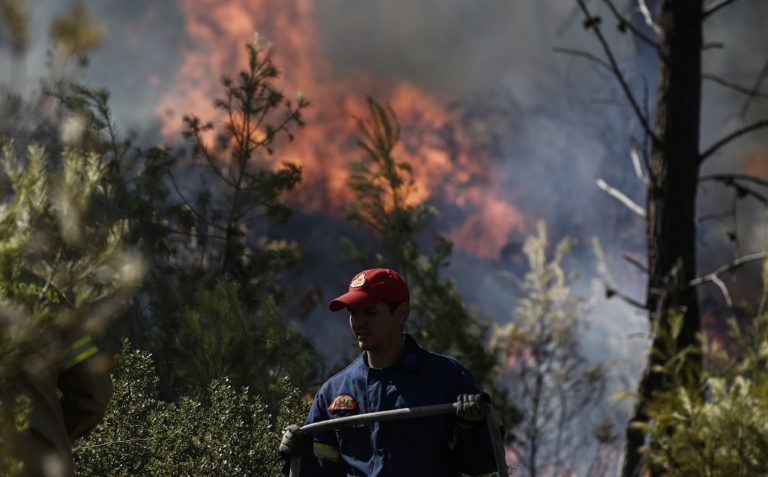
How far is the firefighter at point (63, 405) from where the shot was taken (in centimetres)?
299

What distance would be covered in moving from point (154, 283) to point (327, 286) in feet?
133

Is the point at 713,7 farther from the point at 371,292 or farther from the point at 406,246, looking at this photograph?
the point at 371,292

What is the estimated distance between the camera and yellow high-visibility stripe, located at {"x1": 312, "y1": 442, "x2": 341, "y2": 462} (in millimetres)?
4008

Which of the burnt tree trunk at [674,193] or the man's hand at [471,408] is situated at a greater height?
the burnt tree trunk at [674,193]

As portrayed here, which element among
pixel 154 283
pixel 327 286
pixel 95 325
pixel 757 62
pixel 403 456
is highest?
pixel 757 62

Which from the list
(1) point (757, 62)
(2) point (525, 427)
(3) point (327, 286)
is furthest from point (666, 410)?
(3) point (327, 286)

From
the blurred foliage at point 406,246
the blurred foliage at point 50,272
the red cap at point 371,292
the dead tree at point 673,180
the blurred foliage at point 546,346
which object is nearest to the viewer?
the blurred foliage at point 50,272

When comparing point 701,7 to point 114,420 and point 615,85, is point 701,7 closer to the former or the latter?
point 114,420

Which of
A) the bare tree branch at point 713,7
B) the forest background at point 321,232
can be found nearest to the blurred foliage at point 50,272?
the forest background at point 321,232

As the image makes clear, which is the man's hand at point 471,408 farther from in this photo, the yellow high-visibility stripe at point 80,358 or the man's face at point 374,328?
the yellow high-visibility stripe at point 80,358

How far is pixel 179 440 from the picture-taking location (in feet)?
14.5

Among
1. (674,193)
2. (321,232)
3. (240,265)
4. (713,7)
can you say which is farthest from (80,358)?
(321,232)

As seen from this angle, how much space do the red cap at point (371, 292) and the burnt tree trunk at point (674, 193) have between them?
4393mm

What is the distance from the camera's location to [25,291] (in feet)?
7.54
